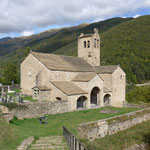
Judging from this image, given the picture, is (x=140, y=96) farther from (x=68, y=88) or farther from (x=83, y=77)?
(x=68, y=88)

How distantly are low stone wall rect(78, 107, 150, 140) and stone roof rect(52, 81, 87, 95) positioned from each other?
756 cm

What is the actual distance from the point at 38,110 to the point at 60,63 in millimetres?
10845

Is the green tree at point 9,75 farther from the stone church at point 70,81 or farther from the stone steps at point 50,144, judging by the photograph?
the stone steps at point 50,144

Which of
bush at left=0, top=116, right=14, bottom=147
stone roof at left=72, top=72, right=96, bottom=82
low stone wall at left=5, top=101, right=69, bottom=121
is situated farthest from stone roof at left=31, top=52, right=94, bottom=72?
bush at left=0, top=116, right=14, bottom=147

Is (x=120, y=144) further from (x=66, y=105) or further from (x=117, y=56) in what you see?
(x=117, y=56)

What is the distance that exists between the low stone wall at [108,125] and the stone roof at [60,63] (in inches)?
474

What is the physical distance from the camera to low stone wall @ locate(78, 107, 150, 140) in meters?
14.4

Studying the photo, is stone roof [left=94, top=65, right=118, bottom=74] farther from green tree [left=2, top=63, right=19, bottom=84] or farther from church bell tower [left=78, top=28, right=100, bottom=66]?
green tree [left=2, top=63, right=19, bottom=84]

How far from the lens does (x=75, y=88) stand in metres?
25.8

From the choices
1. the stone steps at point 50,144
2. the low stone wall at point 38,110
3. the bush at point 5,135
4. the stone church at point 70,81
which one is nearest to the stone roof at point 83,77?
the stone church at point 70,81

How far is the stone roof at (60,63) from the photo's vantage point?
2647cm

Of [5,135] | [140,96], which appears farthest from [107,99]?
[5,135]

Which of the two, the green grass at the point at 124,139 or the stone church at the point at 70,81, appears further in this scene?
the stone church at the point at 70,81

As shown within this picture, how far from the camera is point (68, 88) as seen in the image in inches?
975
